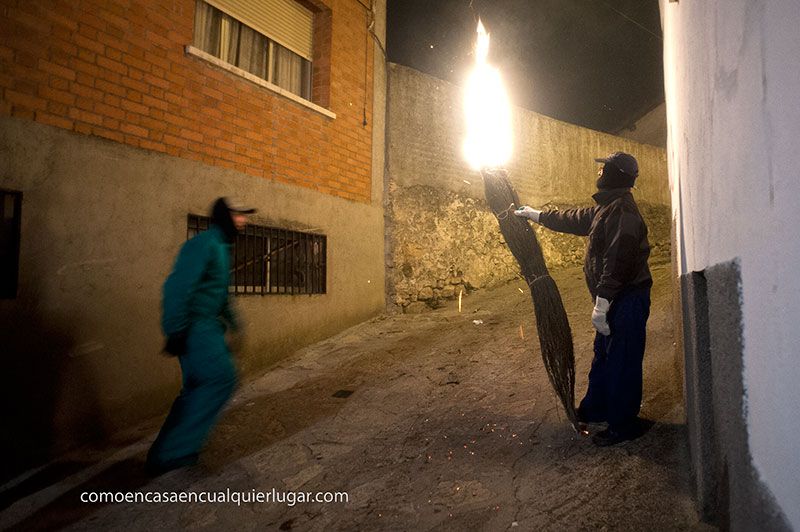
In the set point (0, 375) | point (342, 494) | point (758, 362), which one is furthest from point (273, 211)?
point (758, 362)

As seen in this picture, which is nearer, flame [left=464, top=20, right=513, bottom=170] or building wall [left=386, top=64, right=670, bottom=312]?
flame [left=464, top=20, right=513, bottom=170]

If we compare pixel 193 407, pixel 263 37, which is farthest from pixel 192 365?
pixel 263 37

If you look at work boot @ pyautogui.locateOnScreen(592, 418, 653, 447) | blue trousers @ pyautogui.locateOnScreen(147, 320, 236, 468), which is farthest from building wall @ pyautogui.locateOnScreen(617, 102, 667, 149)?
blue trousers @ pyautogui.locateOnScreen(147, 320, 236, 468)

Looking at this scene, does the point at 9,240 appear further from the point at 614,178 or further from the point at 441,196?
the point at 441,196

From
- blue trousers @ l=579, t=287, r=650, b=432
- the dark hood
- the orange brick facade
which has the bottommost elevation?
blue trousers @ l=579, t=287, r=650, b=432

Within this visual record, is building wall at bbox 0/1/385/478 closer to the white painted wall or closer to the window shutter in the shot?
the window shutter

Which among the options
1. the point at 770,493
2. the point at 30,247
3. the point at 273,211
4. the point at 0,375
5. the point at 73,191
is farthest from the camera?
the point at 273,211

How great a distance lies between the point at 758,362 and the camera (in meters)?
1.50

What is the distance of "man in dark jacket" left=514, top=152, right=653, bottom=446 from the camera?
3.19 metres

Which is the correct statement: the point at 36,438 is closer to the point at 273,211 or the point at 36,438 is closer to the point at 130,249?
the point at 130,249

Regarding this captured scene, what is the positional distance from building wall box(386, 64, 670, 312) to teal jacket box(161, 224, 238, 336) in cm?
413

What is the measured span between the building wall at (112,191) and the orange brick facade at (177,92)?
0.01 metres

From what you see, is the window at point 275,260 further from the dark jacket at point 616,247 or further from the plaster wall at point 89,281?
the dark jacket at point 616,247

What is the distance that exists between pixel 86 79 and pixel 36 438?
293 cm
